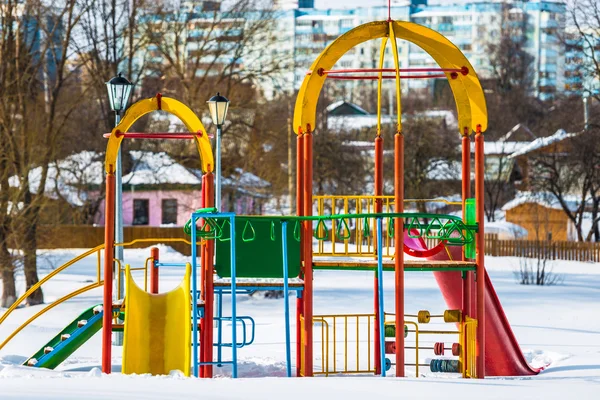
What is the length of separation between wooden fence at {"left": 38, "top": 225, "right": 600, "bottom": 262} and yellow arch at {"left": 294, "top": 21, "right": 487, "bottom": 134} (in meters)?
21.5

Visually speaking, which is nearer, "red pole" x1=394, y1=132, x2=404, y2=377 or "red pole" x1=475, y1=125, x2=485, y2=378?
"red pole" x1=394, y1=132, x2=404, y2=377

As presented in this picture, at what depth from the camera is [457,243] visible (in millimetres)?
11727

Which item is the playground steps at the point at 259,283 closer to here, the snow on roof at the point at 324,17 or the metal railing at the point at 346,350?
the metal railing at the point at 346,350

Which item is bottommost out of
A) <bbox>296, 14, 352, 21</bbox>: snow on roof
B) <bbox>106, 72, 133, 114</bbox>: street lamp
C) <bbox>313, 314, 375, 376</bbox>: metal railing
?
<bbox>313, 314, 375, 376</bbox>: metal railing

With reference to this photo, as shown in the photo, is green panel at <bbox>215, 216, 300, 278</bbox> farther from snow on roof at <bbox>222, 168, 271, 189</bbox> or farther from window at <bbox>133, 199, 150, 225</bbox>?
window at <bbox>133, 199, 150, 225</bbox>

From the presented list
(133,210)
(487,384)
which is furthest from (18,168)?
(133,210)

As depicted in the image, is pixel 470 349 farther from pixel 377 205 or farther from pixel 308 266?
pixel 308 266

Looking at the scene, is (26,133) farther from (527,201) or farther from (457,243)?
(527,201)

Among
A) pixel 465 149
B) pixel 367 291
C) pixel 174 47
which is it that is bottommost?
pixel 367 291

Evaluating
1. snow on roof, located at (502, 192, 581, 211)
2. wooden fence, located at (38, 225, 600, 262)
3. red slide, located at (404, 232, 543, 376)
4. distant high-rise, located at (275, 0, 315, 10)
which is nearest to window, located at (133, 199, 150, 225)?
wooden fence, located at (38, 225, 600, 262)

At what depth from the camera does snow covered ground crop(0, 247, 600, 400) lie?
8.47 m

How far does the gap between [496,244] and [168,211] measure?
1809 centimetres

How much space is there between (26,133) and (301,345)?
13.7 metres

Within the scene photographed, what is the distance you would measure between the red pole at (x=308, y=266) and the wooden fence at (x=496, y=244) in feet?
71.3
